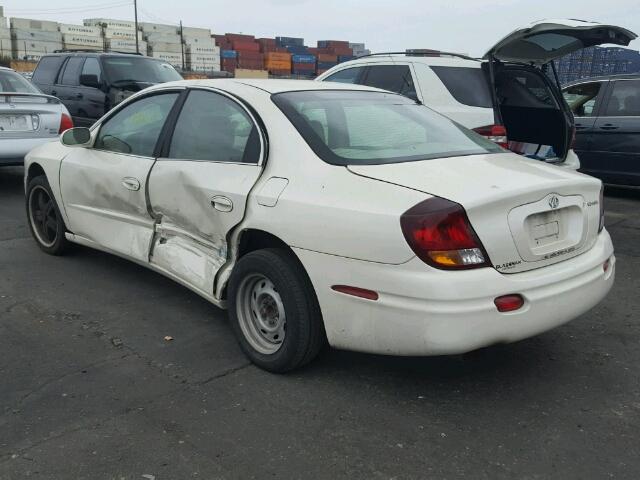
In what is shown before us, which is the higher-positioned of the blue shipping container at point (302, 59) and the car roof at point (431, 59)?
the car roof at point (431, 59)

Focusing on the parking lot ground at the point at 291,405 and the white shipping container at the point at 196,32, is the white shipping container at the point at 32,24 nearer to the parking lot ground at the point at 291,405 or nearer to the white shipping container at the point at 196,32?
the white shipping container at the point at 196,32

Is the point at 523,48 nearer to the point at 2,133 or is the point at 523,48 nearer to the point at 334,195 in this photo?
the point at 334,195

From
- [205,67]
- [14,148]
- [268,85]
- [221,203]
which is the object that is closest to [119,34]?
[205,67]

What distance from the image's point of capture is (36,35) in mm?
65438

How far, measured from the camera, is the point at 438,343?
2.62 m

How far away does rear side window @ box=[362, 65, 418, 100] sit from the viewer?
6557 millimetres

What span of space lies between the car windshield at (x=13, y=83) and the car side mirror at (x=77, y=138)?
3962 millimetres

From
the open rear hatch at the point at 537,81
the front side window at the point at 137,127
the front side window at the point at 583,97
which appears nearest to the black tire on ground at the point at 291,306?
the front side window at the point at 137,127

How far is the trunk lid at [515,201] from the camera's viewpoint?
266 cm

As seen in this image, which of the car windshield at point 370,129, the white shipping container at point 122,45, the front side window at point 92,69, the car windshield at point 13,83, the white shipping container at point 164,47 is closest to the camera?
the car windshield at point 370,129

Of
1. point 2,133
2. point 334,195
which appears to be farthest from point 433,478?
point 2,133

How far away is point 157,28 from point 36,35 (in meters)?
21.8

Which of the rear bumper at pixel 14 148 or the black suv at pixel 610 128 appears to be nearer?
the rear bumper at pixel 14 148

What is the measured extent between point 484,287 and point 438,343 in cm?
30
